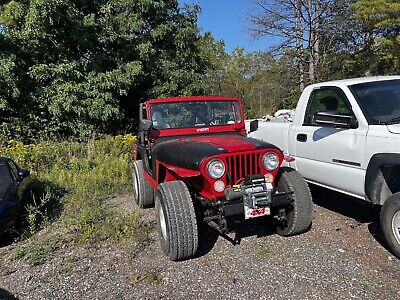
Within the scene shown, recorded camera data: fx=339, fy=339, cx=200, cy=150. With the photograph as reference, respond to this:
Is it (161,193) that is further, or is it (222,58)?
(222,58)

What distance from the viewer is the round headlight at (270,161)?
3.70 m

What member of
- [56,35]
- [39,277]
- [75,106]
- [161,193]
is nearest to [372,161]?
[161,193]

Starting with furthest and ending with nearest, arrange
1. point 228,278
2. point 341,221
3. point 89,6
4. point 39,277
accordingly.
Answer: point 89,6 < point 341,221 < point 39,277 < point 228,278

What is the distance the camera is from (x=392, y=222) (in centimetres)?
349

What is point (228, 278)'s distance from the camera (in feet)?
11.1

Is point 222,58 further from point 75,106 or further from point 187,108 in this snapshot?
point 187,108

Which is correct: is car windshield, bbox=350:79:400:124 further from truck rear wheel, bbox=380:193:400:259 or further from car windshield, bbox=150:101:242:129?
car windshield, bbox=150:101:242:129

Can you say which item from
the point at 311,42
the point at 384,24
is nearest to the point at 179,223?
the point at 384,24

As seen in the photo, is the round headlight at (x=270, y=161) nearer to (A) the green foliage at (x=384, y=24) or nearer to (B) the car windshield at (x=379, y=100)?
(B) the car windshield at (x=379, y=100)

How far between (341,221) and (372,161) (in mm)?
1271

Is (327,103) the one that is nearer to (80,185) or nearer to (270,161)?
(270,161)

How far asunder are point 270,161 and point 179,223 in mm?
1189

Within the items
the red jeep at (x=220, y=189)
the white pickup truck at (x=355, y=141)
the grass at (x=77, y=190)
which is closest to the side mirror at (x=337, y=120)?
the white pickup truck at (x=355, y=141)

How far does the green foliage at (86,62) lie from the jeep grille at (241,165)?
9047 millimetres
